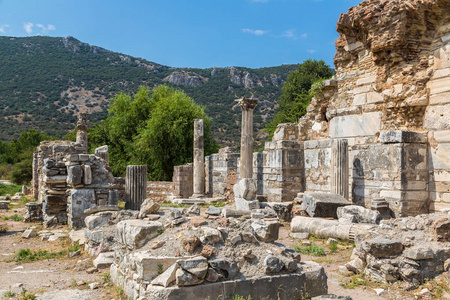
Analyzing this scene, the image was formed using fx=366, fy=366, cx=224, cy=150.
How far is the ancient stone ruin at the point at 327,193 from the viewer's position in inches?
166

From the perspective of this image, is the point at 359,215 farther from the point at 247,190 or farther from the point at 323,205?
the point at 247,190

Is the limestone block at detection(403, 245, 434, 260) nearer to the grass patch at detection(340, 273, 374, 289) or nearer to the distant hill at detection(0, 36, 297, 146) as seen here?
the grass patch at detection(340, 273, 374, 289)

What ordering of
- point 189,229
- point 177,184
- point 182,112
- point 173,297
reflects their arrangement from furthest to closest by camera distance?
point 182,112 < point 177,184 < point 189,229 < point 173,297

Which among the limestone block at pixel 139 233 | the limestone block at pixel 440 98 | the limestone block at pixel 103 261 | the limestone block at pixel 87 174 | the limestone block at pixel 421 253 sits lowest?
the limestone block at pixel 103 261

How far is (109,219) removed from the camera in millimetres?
7418

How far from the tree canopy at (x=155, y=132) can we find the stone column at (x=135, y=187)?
1244 cm

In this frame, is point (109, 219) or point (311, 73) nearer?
point (109, 219)

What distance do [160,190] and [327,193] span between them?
463 inches

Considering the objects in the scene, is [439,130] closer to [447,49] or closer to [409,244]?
[447,49]

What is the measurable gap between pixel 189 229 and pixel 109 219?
329 centimetres

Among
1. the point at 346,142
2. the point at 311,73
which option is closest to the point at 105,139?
the point at 311,73

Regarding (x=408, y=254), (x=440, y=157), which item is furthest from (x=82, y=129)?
(x=408, y=254)

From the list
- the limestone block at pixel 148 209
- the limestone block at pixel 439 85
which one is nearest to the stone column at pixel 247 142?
the limestone block at pixel 439 85

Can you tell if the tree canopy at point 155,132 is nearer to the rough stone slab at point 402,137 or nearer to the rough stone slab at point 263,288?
the rough stone slab at point 402,137
